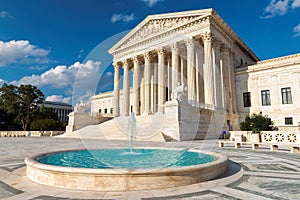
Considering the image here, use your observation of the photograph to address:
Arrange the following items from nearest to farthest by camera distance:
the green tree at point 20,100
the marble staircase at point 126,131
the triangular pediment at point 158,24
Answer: the marble staircase at point 126,131
the triangular pediment at point 158,24
the green tree at point 20,100

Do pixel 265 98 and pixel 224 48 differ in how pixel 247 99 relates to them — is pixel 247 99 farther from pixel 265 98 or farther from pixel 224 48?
pixel 224 48

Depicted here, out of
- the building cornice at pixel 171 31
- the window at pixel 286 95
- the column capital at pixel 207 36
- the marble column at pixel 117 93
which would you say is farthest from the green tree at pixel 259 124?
the marble column at pixel 117 93

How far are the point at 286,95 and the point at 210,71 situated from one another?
500 inches

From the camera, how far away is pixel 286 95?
3091 cm

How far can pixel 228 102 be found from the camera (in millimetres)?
32719

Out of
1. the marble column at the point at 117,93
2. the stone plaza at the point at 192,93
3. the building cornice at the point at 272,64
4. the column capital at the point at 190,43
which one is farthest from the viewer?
the marble column at the point at 117,93

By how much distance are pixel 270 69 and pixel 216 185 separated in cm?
3350

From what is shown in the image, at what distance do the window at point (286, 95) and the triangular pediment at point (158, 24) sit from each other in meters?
16.2

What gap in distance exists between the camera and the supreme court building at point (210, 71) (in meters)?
29.9

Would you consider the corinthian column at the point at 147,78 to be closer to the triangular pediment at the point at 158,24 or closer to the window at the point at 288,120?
the triangular pediment at the point at 158,24

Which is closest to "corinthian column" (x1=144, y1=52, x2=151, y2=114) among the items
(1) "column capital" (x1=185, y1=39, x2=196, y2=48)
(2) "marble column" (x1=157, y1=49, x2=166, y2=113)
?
(2) "marble column" (x1=157, y1=49, x2=166, y2=113)

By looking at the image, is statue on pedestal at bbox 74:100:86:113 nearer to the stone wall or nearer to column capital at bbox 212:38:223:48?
column capital at bbox 212:38:223:48

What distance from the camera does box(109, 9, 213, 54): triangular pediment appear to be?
31.8 m

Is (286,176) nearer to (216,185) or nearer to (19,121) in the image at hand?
(216,185)
